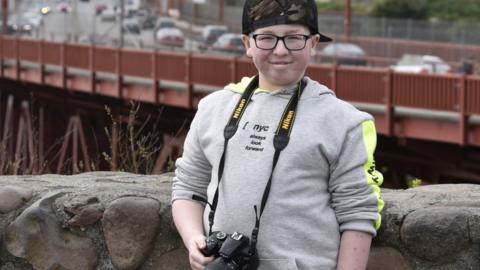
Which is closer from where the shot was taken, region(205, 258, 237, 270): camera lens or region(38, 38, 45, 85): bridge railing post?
region(205, 258, 237, 270): camera lens

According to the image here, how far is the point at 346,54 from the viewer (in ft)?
119

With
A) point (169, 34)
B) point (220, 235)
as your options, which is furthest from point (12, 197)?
point (169, 34)

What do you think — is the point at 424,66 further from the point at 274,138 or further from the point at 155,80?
the point at 274,138

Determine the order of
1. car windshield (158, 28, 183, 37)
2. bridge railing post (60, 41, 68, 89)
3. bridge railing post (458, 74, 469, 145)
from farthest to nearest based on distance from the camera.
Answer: car windshield (158, 28, 183, 37) → bridge railing post (60, 41, 68, 89) → bridge railing post (458, 74, 469, 145)

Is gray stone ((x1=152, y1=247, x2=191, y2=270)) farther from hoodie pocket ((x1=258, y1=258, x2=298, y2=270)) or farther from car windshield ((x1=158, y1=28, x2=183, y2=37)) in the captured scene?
car windshield ((x1=158, y1=28, x2=183, y2=37))

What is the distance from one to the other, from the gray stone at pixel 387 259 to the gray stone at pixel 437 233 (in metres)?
0.06

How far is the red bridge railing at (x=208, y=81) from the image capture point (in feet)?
68.2

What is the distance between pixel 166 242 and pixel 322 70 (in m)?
19.7

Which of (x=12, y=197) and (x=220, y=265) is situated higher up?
(x=220, y=265)

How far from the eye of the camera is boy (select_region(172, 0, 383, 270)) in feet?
11.6

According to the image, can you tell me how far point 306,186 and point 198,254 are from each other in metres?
0.37

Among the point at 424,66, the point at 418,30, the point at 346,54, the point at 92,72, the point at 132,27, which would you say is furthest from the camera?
the point at 132,27

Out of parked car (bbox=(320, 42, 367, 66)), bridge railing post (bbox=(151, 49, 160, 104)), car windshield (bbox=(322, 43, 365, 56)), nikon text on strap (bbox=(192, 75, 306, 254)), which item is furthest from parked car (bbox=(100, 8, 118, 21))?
nikon text on strap (bbox=(192, 75, 306, 254))

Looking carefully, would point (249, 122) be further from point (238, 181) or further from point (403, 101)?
point (403, 101)
